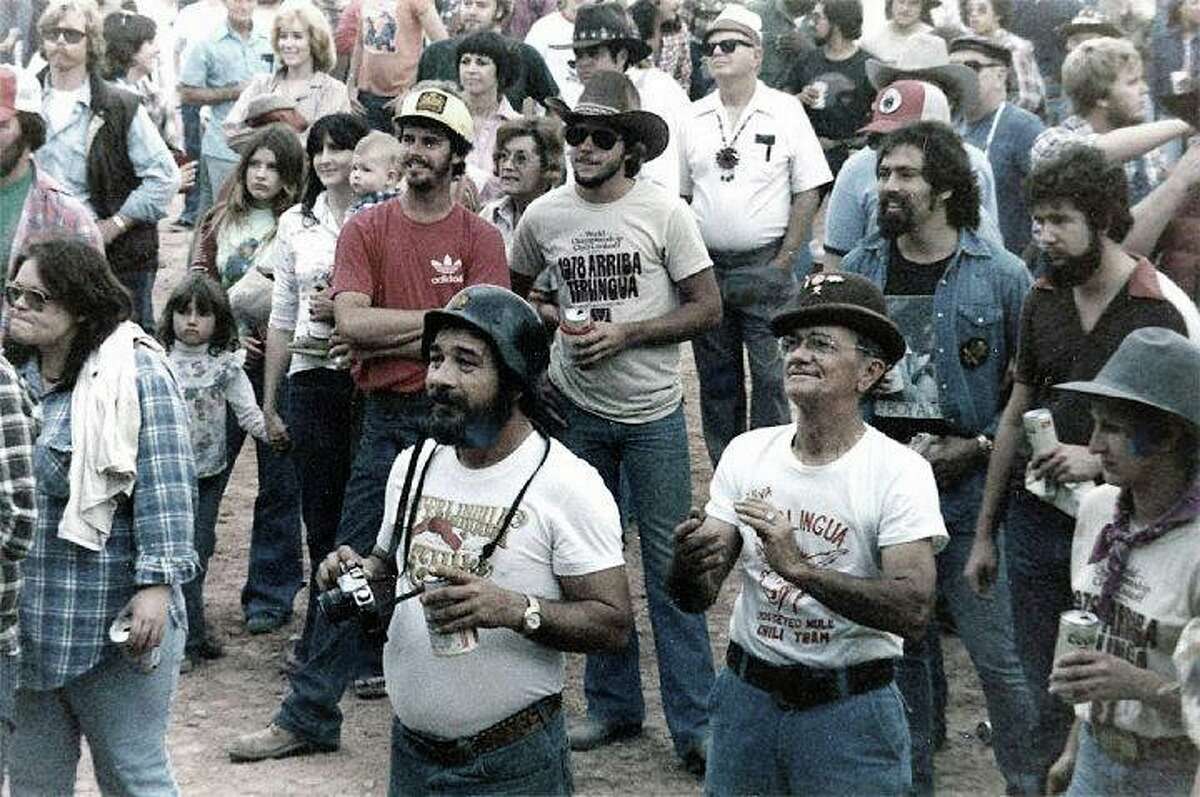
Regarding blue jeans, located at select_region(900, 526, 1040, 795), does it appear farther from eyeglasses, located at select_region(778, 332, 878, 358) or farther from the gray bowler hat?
the gray bowler hat

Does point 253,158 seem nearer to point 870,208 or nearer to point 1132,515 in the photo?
point 870,208

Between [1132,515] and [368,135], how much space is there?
12.9ft

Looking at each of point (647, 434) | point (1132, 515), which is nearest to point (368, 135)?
point (647, 434)

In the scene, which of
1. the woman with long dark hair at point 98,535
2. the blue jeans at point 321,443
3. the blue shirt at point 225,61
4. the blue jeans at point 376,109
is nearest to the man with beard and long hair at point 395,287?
the blue jeans at point 321,443

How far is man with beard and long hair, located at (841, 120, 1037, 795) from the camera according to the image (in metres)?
5.73

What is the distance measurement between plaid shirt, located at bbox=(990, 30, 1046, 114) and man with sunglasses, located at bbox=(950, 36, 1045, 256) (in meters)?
1.75

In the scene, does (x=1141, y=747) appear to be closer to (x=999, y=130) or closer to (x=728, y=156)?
(x=728, y=156)

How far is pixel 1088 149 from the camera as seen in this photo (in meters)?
5.41

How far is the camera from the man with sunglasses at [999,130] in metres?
8.30

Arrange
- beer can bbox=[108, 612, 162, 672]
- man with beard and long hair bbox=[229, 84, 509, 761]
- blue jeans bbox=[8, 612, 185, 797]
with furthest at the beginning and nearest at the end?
man with beard and long hair bbox=[229, 84, 509, 761] → blue jeans bbox=[8, 612, 185, 797] → beer can bbox=[108, 612, 162, 672]

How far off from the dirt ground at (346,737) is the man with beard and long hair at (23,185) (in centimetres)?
178

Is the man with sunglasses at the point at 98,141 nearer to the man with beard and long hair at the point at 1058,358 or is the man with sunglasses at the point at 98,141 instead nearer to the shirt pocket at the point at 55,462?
the shirt pocket at the point at 55,462

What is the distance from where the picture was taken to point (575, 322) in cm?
607

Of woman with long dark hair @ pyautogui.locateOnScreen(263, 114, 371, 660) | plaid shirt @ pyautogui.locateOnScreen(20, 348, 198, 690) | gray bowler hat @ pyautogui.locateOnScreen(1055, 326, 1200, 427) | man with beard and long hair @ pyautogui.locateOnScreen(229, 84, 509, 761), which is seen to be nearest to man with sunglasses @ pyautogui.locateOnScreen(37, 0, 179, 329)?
woman with long dark hair @ pyautogui.locateOnScreen(263, 114, 371, 660)
